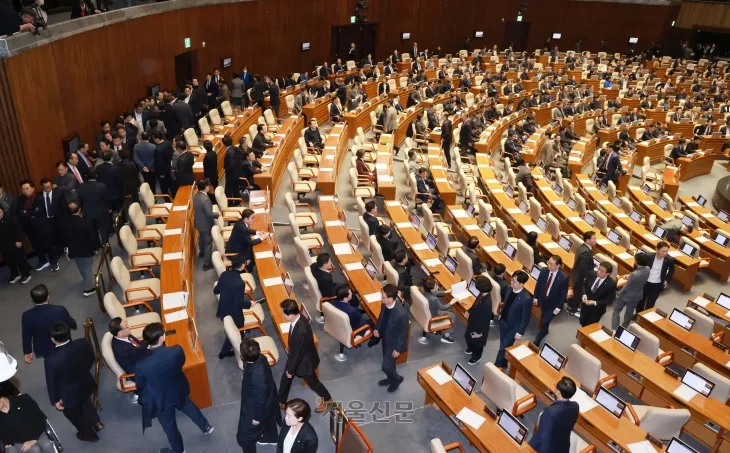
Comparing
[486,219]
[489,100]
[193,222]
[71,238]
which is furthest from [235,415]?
[489,100]

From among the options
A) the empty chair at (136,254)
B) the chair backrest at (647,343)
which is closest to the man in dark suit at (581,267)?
the chair backrest at (647,343)

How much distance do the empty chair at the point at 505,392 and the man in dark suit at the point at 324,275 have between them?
2.53 meters

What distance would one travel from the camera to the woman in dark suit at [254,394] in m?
5.07

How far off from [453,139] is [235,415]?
489 inches

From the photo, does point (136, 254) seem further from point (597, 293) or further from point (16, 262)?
point (597, 293)

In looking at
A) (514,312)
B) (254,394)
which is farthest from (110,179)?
A: (514,312)

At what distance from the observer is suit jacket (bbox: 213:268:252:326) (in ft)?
22.5

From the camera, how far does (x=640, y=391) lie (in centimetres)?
699

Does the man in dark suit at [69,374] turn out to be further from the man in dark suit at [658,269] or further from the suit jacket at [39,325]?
the man in dark suit at [658,269]

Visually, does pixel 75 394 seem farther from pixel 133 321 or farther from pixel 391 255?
pixel 391 255

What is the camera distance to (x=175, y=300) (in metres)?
7.14

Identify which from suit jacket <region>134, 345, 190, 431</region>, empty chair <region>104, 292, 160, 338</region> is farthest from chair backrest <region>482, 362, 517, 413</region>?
empty chair <region>104, 292, 160, 338</region>

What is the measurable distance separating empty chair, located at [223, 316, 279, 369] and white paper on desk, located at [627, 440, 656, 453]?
3923mm

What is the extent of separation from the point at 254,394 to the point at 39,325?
8.54ft
